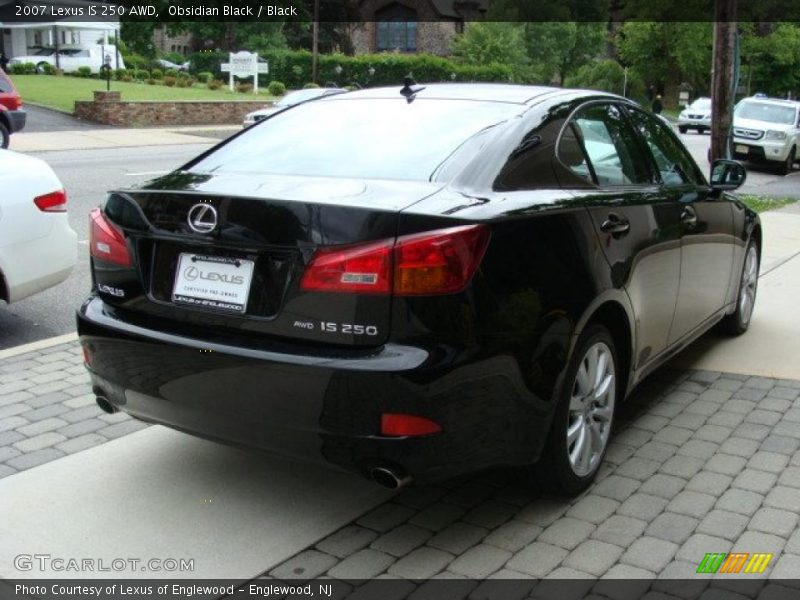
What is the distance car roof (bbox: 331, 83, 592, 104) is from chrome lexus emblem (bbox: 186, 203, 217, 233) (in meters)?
1.41

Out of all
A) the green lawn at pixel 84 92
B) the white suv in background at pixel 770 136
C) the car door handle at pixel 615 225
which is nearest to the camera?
the car door handle at pixel 615 225

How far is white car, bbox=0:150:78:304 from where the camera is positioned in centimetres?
583

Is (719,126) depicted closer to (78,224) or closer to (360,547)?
(78,224)

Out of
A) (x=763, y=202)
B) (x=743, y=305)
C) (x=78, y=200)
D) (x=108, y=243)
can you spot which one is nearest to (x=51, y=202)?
(x=108, y=243)

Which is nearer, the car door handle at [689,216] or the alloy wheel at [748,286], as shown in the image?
the car door handle at [689,216]

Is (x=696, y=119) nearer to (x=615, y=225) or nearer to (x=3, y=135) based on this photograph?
(x=3, y=135)

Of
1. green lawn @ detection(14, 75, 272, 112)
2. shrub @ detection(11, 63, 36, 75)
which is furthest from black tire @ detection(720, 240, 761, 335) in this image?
shrub @ detection(11, 63, 36, 75)

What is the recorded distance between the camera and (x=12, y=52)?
65812mm

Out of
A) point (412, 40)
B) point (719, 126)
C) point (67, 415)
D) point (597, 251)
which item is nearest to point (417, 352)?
point (597, 251)

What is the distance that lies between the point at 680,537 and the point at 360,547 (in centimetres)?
120

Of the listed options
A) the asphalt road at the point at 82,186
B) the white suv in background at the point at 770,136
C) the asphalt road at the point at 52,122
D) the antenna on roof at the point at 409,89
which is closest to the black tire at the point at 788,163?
the white suv in background at the point at 770,136

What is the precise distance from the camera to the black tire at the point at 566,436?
3.68 metres

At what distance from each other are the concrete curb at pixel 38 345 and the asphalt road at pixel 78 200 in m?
0.19

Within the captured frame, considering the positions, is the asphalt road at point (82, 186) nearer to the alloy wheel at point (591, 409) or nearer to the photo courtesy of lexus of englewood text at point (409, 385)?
the photo courtesy of lexus of englewood text at point (409, 385)
